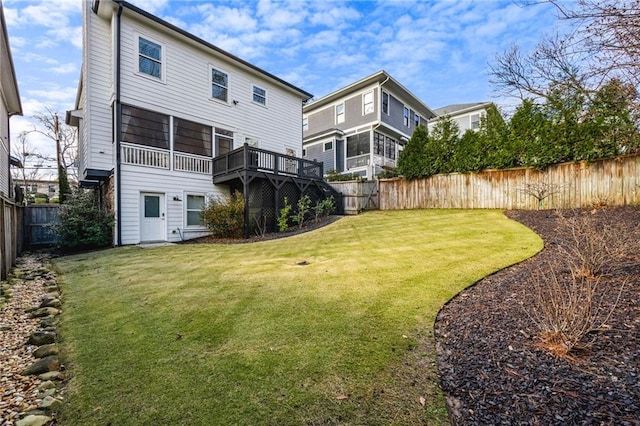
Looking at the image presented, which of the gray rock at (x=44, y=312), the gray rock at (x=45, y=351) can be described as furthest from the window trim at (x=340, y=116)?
the gray rock at (x=45, y=351)

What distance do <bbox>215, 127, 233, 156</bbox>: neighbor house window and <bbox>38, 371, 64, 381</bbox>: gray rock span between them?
11.7 m

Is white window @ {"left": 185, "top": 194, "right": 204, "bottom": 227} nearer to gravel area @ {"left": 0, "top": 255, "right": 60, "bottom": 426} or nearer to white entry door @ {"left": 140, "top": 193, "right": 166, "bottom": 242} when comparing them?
white entry door @ {"left": 140, "top": 193, "right": 166, "bottom": 242}

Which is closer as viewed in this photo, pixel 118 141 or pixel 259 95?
pixel 118 141

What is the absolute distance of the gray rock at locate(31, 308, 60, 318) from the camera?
13.4ft

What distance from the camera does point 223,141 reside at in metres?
13.6

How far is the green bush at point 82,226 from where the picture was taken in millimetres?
9859

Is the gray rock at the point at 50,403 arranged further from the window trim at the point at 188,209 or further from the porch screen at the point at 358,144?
the porch screen at the point at 358,144

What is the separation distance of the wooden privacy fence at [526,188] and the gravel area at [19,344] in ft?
43.5

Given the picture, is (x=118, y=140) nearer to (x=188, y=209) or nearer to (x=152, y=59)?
(x=188, y=209)

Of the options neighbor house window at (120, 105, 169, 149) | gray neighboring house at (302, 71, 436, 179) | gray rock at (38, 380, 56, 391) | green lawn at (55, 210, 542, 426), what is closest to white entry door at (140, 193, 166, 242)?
neighbor house window at (120, 105, 169, 149)

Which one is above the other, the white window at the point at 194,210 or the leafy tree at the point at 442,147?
the leafy tree at the point at 442,147

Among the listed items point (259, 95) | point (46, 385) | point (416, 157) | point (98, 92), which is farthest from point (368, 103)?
point (46, 385)

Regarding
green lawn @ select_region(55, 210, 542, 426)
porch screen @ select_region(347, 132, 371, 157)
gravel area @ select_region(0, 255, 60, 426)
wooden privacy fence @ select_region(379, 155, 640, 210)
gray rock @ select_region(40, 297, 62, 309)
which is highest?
porch screen @ select_region(347, 132, 371, 157)

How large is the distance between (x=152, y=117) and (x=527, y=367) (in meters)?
13.0
